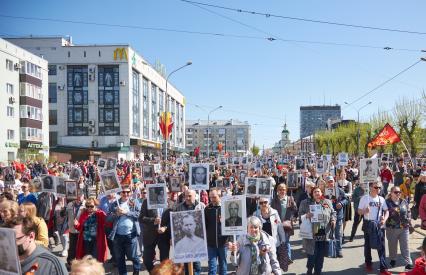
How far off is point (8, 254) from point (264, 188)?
7778 mm

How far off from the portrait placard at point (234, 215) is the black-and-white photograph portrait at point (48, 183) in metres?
5.69

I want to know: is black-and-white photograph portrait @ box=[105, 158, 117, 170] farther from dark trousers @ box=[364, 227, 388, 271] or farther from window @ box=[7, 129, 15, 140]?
window @ box=[7, 129, 15, 140]

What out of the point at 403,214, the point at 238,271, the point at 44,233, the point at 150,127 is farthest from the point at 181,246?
the point at 150,127

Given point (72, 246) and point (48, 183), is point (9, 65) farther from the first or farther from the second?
point (72, 246)

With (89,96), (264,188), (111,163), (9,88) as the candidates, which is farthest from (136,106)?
(264,188)

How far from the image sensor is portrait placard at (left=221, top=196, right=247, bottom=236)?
725 cm

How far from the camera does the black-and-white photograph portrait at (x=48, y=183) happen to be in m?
11.2

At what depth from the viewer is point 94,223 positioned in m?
8.66

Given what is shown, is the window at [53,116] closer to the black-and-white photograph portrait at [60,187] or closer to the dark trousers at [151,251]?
Answer: the black-and-white photograph portrait at [60,187]

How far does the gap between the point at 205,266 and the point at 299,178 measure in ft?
18.6

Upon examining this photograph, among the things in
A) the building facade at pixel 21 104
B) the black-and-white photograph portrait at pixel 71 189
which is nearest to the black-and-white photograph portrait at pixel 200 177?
the black-and-white photograph portrait at pixel 71 189

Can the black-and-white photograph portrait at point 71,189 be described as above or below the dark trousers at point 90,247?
above

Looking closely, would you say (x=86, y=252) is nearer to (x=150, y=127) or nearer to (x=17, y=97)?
(x=17, y=97)

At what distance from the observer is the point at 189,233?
22.2 feet
